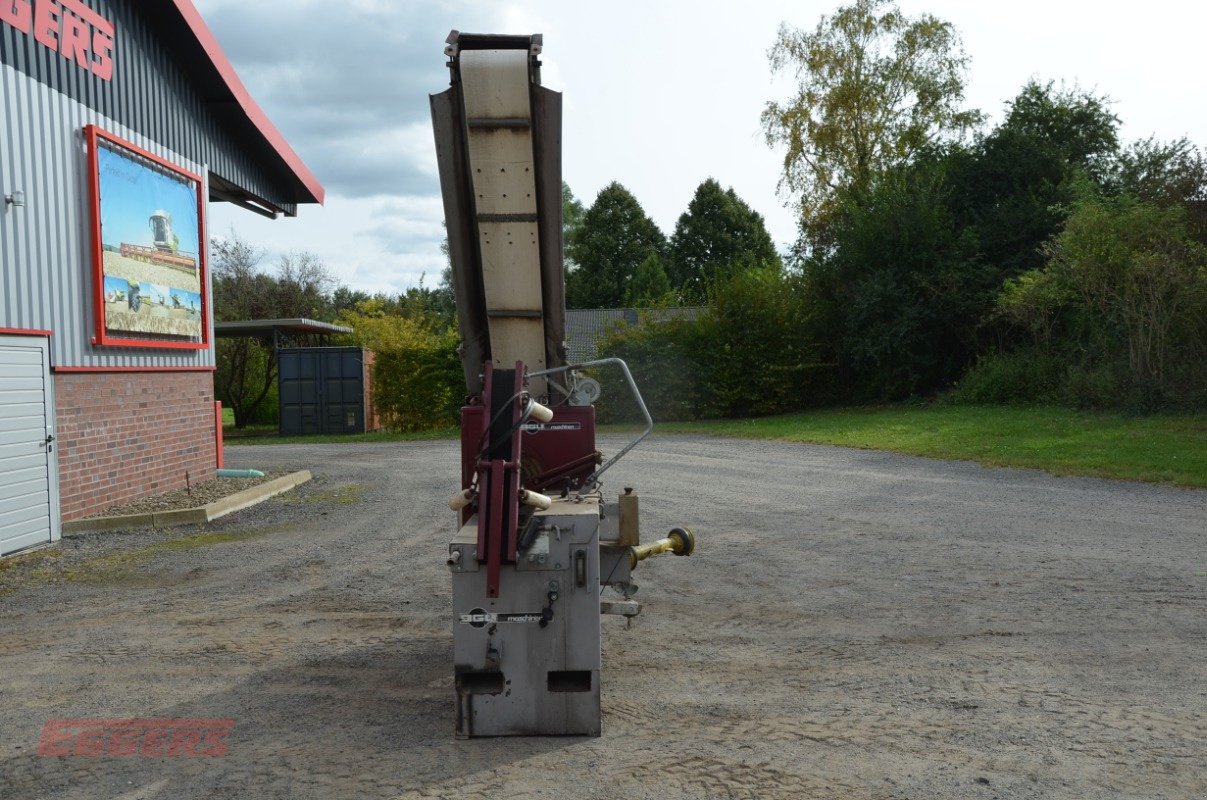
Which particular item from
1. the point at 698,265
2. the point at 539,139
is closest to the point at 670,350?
the point at 539,139

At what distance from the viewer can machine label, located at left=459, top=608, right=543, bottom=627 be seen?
4.98m

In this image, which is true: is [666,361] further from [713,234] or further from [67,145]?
[713,234]

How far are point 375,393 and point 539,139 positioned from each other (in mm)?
22607

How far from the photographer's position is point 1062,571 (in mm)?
8508

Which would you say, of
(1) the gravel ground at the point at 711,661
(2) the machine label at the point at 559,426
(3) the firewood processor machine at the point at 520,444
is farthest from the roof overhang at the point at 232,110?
(2) the machine label at the point at 559,426

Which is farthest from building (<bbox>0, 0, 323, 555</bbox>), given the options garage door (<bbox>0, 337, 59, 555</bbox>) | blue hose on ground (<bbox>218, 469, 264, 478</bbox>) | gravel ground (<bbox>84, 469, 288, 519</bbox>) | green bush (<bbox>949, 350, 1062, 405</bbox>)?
green bush (<bbox>949, 350, 1062, 405</bbox>)

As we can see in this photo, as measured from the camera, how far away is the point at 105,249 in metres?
12.7

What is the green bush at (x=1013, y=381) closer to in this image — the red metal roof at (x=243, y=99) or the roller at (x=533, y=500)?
the red metal roof at (x=243, y=99)

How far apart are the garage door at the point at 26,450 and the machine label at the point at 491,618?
771 cm

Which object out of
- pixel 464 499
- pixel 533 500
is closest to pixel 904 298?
pixel 464 499

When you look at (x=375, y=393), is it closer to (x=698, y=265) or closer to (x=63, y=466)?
(x=63, y=466)

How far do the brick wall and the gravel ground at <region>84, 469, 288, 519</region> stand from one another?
11 centimetres

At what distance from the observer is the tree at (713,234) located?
214ft
